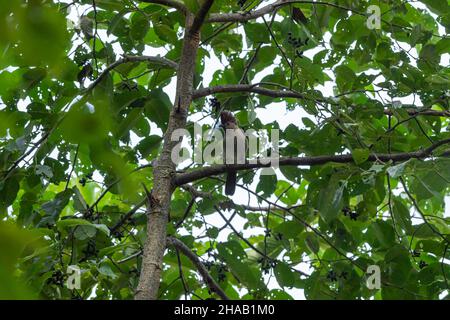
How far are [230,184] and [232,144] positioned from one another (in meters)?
0.21

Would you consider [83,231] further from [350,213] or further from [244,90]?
[350,213]

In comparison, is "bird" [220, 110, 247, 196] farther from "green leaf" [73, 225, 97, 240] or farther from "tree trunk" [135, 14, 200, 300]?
"green leaf" [73, 225, 97, 240]

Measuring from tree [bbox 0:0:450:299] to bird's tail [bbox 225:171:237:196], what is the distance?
0.15ft

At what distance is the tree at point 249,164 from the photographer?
2785mm

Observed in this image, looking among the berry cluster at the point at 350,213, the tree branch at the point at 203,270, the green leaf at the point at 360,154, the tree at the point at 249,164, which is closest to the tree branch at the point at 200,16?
the tree at the point at 249,164

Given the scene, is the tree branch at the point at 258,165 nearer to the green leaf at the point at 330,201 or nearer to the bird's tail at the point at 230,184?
the green leaf at the point at 330,201

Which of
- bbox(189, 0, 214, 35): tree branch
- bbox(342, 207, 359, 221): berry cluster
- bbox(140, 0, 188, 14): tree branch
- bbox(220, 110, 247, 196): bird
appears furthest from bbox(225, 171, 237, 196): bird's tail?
bbox(140, 0, 188, 14): tree branch

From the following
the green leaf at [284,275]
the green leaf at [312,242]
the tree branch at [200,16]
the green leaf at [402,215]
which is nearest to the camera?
the tree branch at [200,16]

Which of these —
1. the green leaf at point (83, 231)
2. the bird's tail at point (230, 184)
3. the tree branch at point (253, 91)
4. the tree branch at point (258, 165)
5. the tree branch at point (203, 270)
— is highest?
the tree branch at point (253, 91)

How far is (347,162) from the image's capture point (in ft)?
8.91

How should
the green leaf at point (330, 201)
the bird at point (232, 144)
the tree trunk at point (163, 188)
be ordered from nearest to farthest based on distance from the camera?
the tree trunk at point (163, 188), the green leaf at point (330, 201), the bird at point (232, 144)

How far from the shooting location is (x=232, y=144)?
10.4ft

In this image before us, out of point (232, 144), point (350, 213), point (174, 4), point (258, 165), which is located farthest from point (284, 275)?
point (174, 4)

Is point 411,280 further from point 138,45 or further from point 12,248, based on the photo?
point 12,248
